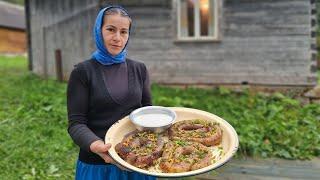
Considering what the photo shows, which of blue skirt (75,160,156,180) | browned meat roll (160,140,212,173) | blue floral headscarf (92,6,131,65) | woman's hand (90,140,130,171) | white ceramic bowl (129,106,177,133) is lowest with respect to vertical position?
blue skirt (75,160,156,180)

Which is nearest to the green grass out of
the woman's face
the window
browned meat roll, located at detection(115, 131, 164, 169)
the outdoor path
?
the outdoor path

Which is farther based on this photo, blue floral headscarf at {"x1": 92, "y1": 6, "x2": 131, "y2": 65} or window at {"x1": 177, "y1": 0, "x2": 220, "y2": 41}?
window at {"x1": 177, "y1": 0, "x2": 220, "y2": 41}

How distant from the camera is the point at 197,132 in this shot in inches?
107

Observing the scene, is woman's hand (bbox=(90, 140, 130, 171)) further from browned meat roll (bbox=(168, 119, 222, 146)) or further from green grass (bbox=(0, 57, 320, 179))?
green grass (bbox=(0, 57, 320, 179))

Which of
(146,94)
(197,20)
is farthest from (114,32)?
(197,20)

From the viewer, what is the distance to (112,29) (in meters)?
2.50

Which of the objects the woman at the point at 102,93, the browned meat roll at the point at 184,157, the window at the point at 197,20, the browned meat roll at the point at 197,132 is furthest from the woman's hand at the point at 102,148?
the window at the point at 197,20

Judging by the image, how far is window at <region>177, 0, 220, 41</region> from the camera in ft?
33.9

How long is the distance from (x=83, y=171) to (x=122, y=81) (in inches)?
25.0

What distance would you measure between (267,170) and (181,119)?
3.19 meters

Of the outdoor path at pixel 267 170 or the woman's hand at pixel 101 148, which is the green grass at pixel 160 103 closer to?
the outdoor path at pixel 267 170

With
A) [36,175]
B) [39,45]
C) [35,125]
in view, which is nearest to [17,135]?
[35,125]

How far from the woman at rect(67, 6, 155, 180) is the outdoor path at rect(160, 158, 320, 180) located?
8.43ft

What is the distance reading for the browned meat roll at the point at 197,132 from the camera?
8.55 feet
